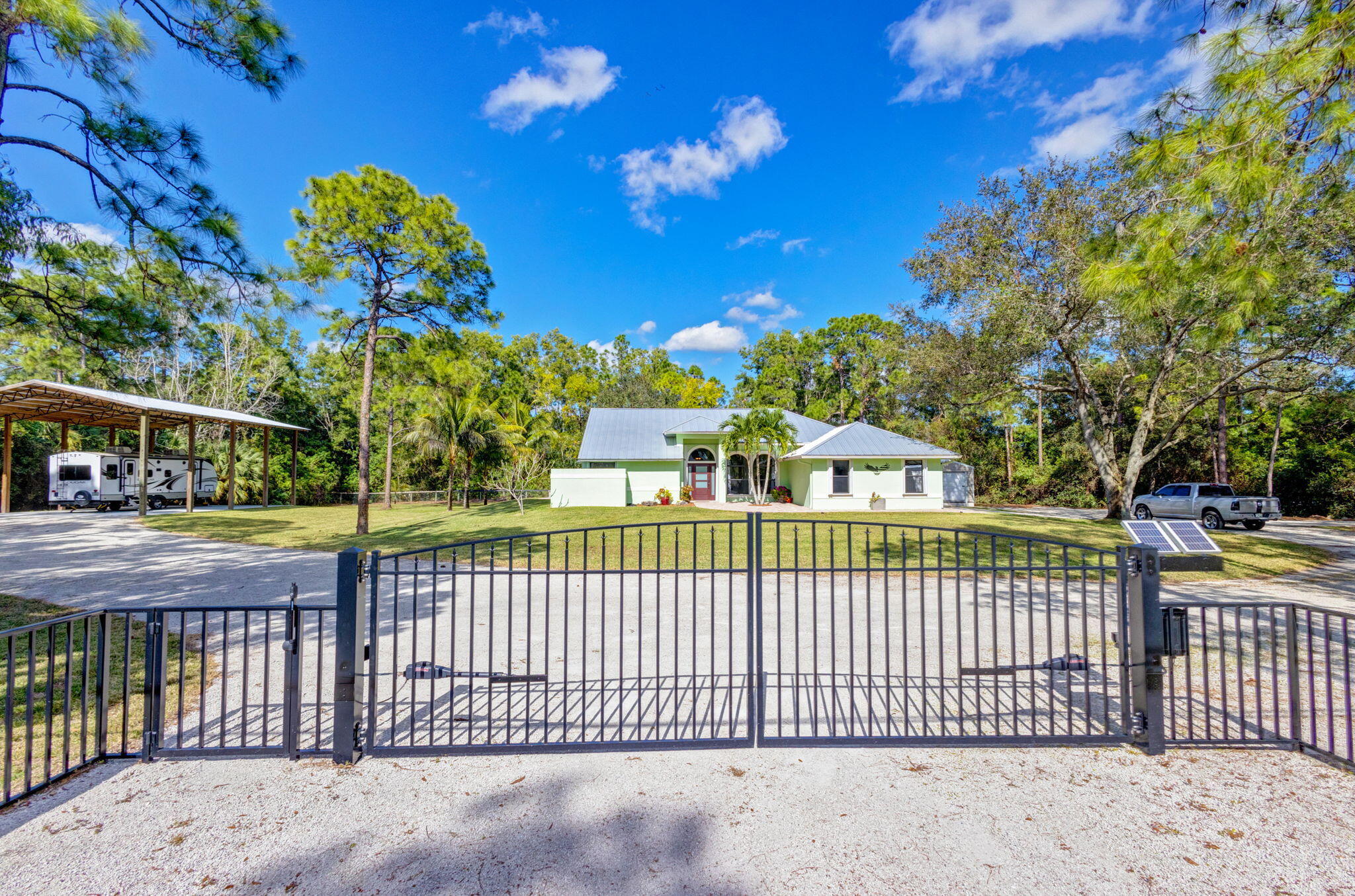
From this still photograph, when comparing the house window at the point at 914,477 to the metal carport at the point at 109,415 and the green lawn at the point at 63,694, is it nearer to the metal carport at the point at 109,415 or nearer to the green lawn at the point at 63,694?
the green lawn at the point at 63,694

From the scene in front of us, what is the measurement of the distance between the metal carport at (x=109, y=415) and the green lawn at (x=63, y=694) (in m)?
14.5

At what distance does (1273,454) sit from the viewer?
19453mm

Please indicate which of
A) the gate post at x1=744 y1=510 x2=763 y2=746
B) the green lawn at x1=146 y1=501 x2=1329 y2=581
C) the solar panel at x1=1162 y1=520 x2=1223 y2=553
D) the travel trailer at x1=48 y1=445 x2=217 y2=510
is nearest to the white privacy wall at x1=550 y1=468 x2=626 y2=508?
the green lawn at x1=146 y1=501 x2=1329 y2=581

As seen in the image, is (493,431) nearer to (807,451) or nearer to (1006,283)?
(807,451)

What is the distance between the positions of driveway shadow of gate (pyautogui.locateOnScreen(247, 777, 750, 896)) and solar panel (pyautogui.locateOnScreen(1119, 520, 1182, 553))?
9.28 m

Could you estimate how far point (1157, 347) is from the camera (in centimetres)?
1636

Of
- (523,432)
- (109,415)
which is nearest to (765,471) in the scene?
(523,432)

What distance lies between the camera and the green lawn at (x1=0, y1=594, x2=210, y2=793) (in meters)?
3.01

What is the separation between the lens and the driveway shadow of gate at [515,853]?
2434 mm

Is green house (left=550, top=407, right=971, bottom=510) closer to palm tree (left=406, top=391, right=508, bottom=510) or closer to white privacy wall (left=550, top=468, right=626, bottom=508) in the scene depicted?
white privacy wall (left=550, top=468, right=626, bottom=508)

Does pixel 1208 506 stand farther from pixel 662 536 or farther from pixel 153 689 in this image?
pixel 153 689

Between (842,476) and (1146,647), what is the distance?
18.9 meters

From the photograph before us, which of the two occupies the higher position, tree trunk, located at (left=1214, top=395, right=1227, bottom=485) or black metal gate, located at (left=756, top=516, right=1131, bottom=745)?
tree trunk, located at (left=1214, top=395, right=1227, bottom=485)

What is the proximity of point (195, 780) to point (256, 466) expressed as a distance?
1077 inches
